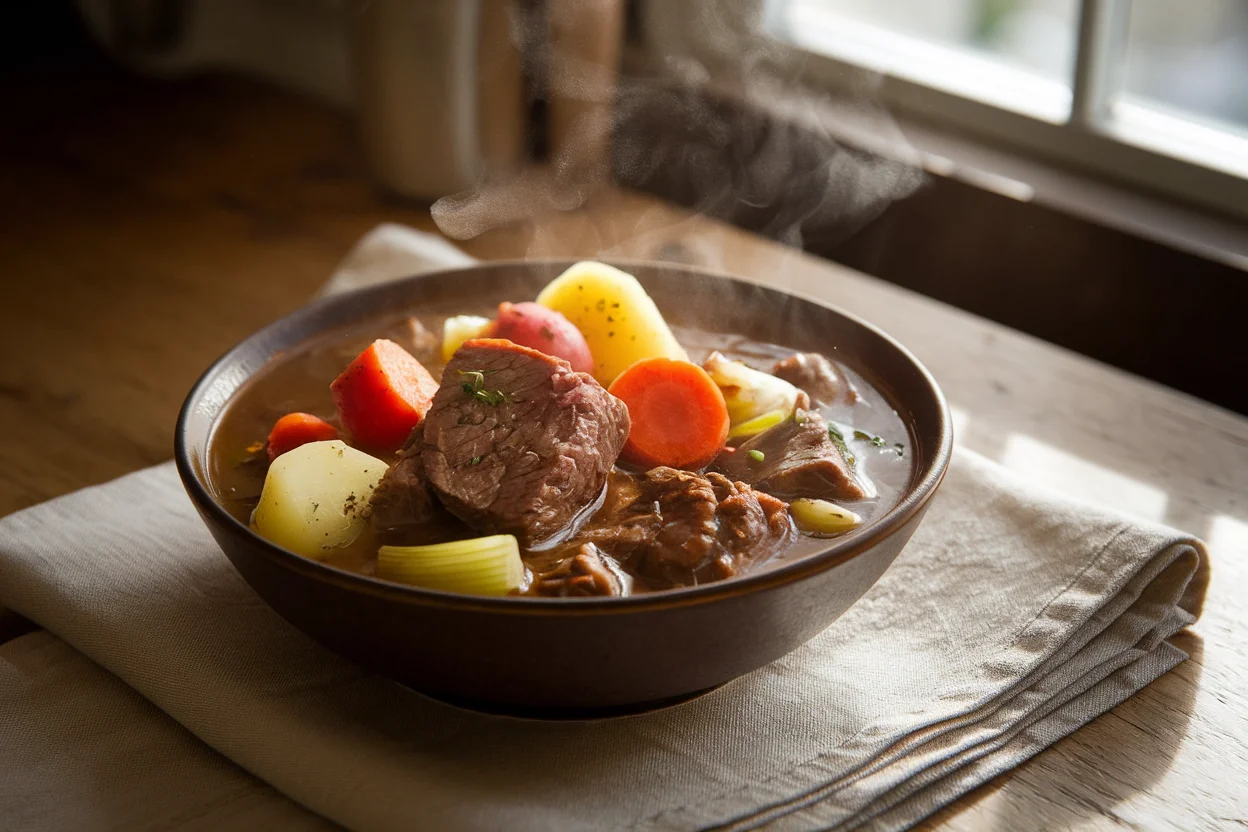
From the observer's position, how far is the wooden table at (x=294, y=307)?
1.46m

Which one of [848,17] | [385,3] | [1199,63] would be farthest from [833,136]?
[385,3]

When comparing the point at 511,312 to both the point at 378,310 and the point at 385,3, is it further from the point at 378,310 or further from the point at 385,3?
the point at 385,3

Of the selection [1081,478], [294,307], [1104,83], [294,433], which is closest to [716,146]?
[1104,83]

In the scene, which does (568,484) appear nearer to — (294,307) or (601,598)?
(601,598)

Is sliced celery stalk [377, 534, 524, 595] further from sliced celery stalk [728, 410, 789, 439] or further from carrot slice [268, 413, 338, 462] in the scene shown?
sliced celery stalk [728, 410, 789, 439]

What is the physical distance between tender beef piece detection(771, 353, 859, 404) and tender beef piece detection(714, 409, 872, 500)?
4.3 inches

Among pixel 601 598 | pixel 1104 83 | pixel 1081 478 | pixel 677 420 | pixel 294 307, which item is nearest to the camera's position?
pixel 601 598

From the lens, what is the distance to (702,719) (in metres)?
1.46

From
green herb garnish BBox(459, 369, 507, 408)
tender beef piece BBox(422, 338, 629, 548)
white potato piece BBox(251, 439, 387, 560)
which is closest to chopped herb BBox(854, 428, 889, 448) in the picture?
tender beef piece BBox(422, 338, 629, 548)

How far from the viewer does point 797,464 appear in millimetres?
Answer: 1516

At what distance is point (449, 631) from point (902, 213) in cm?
201

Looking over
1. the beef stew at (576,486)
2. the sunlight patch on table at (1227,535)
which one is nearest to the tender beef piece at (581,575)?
the beef stew at (576,486)

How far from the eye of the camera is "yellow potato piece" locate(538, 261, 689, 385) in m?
1.81

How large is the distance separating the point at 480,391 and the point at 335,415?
0.34m
